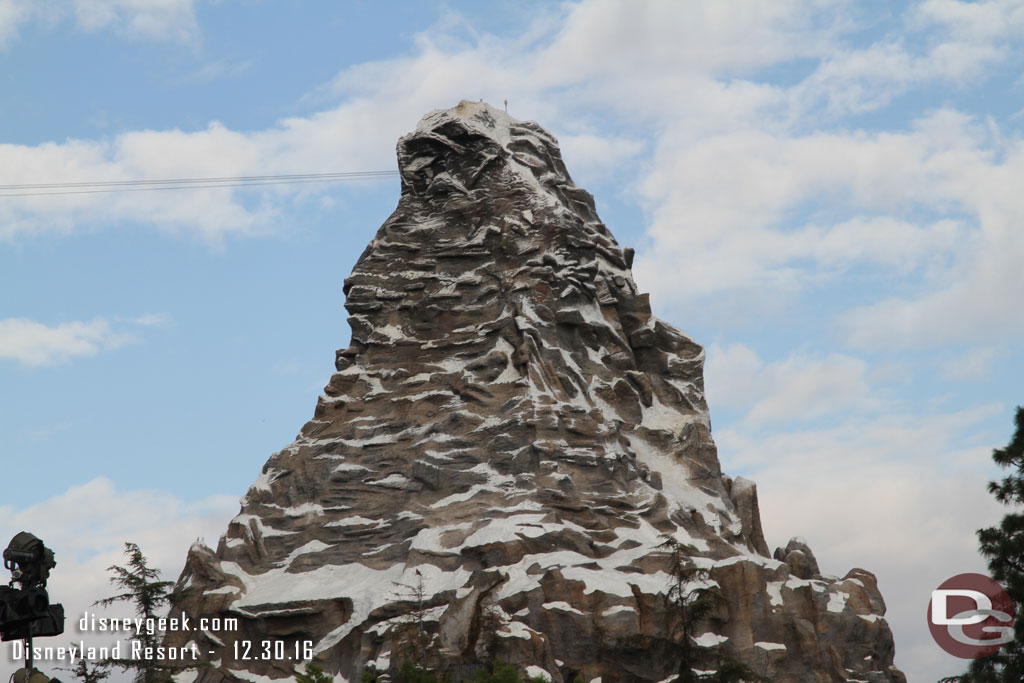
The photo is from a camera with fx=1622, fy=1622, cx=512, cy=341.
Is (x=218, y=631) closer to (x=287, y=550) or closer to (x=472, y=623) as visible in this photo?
(x=287, y=550)

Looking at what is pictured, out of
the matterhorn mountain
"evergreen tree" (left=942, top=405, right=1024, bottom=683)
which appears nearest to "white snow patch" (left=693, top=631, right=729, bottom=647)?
the matterhorn mountain

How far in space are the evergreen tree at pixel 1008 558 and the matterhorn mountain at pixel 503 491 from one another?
19.3 meters

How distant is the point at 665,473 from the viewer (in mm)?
69875

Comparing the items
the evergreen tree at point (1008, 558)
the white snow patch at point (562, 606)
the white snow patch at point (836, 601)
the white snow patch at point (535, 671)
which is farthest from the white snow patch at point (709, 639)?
the evergreen tree at point (1008, 558)

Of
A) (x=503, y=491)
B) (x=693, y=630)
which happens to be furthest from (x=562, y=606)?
(x=693, y=630)

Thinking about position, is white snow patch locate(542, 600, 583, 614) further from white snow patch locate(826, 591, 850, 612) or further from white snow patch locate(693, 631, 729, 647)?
white snow patch locate(826, 591, 850, 612)

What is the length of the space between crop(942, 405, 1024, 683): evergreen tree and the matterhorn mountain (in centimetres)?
1934

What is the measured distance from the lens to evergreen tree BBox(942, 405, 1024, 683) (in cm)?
3362

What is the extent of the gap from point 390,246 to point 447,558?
719 inches

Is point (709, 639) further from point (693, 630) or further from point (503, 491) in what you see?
point (503, 491)

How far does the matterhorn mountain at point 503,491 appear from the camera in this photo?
196ft

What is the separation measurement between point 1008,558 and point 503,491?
106 feet

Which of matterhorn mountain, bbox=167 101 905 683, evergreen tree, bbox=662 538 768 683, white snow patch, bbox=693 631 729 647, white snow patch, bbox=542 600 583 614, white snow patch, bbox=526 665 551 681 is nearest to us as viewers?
evergreen tree, bbox=662 538 768 683

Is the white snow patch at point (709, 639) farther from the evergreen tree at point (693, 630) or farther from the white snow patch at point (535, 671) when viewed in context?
the white snow patch at point (535, 671)
